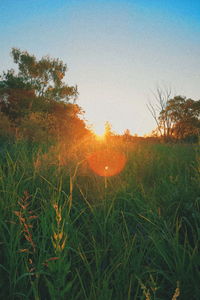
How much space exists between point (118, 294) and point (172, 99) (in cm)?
2762

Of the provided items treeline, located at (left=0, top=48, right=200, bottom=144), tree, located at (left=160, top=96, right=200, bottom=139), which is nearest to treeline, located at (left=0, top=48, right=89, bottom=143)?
treeline, located at (left=0, top=48, right=200, bottom=144)

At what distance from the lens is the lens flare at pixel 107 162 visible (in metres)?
2.58

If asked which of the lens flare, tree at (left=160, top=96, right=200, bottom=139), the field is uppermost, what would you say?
tree at (left=160, top=96, right=200, bottom=139)

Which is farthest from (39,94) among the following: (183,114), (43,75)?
(183,114)

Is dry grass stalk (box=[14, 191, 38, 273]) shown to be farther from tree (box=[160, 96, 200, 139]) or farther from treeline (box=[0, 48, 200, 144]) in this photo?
tree (box=[160, 96, 200, 139])

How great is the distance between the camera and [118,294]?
91 cm

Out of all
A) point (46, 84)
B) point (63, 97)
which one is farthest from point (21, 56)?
point (63, 97)

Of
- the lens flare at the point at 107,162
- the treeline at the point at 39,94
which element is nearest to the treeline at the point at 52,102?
the treeline at the point at 39,94

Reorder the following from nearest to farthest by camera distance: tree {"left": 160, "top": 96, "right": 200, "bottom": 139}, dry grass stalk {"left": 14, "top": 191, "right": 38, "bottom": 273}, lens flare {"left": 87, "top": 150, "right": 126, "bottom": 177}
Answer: dry grass stalk {"left": 14, "top": 191, "right": 38, "bottom": 273}
lens flare {"left": 87, "top": 150, "right": 126, "bottom": 177}
tree {"left": 160, "top": 96, "right": 200, "bottom": 139}

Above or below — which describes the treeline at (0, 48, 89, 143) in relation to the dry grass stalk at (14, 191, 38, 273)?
above

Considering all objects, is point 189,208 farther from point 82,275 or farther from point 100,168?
point 100,168

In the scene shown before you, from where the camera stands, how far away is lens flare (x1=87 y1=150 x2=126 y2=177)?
258 cm

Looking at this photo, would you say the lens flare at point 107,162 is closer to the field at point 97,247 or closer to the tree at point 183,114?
Answer: the field at point 97,247

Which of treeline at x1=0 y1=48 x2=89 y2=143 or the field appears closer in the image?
the field
